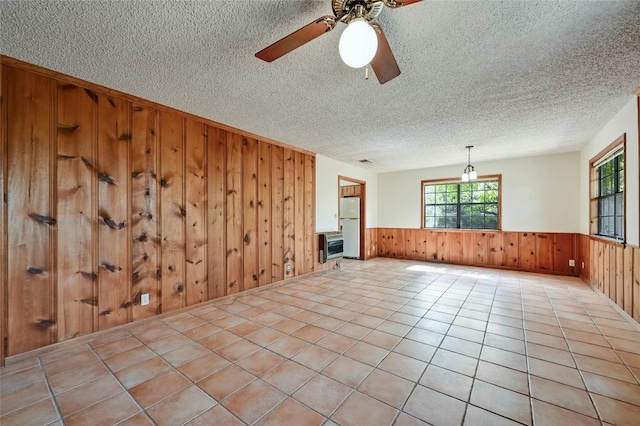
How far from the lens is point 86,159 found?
2510 mm

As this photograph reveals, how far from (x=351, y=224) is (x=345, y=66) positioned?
5.33m

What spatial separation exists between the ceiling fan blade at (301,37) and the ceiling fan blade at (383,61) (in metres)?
0.26

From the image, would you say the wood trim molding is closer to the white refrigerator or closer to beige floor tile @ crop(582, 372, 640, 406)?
the white refrigerator

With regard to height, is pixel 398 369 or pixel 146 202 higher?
pixel 146 202

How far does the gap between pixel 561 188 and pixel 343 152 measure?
174 inches

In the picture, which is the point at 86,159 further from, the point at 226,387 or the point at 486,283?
the point at 486,283

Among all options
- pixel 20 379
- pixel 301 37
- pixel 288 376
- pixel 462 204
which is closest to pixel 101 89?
pixel 301 37

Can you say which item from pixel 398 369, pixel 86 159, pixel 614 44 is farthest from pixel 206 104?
pixel 614 44

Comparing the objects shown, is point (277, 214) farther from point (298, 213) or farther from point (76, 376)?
point (76, 376)

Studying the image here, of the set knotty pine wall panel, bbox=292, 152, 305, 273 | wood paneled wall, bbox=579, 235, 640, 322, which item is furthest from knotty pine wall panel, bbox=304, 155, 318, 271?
wood paneled wall, bbox=579, 235, 640, 322

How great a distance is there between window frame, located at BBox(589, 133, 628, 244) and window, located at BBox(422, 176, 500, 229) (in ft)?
5.04

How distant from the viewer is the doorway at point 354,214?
712 cm

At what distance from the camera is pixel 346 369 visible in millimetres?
2027

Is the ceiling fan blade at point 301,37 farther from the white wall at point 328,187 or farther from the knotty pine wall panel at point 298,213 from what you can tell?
Answer: the white wall at point 328,187
